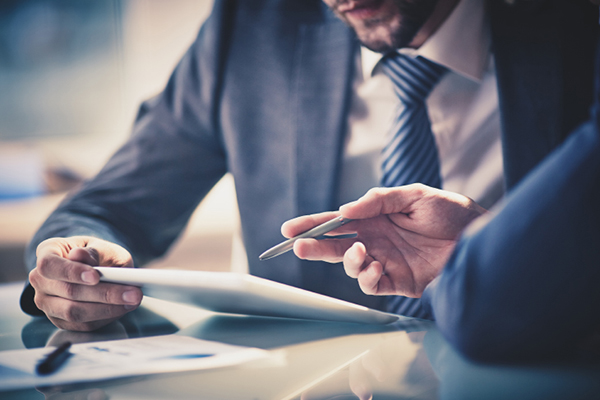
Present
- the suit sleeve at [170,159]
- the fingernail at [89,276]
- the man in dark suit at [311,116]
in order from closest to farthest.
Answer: the fingernail at [89,276] → the man in dark suit at [311,116] → the suit sleeve at [170,159]

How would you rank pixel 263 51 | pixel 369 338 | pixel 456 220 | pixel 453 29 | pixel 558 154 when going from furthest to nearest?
pixel 263 51
pixel 453 29
pixel 456 220
pixel 369 338
pixel 558 154

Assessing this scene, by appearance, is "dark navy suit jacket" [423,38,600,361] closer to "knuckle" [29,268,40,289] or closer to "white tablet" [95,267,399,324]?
"white tablet" [95,267,399,324]

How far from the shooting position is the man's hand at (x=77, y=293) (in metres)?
0.47

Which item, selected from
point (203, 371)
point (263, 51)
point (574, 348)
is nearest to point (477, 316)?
point (574, 348)

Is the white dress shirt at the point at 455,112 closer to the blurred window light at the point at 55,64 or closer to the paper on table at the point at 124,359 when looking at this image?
the paper on table at the point at 124,359

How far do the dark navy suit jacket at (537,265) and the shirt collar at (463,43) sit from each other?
52cm

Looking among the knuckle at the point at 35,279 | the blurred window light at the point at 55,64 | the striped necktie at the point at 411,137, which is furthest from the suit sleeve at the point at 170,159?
the blurred window light at the point at 55,64

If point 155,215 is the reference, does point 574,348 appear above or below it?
above

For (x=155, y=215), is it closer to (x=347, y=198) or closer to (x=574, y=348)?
(x=347, y=198)

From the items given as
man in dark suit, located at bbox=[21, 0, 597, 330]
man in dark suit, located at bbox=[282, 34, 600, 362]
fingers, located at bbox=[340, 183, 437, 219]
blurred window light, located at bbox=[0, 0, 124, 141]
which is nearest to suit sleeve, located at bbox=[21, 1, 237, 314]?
man in dark suit, located at bbox=[21, 0, 597, 330]

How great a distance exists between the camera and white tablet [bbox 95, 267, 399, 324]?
0.37m

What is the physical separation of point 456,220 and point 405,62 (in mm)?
397

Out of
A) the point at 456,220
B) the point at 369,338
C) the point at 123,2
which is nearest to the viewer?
the point at 369,338

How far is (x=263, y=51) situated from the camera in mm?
919
